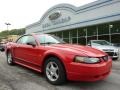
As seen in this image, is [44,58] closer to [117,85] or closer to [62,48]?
[62,48]

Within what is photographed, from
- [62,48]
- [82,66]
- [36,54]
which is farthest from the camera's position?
[36,54]

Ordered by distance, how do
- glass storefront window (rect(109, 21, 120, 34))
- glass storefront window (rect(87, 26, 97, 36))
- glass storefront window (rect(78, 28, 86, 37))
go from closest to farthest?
glass storefront window (rect(109, 21, 120, 34))
glass storefront window (rect(87, 26, 97, 36))
glass storefront window (rect(78, 28, 86, 37))

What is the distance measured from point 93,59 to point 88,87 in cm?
81

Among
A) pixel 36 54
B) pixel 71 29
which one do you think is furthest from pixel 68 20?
pixel 36 54

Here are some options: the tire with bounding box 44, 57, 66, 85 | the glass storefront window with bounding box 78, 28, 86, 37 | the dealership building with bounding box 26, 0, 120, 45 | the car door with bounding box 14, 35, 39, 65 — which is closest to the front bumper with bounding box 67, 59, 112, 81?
the tire with bounding box 44, 57, 66, 85

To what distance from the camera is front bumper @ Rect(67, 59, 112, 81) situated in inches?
172

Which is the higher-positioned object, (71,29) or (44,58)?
(71,29)

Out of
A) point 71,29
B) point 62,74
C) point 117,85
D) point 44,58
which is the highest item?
point 71,29

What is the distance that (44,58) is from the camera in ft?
17.4

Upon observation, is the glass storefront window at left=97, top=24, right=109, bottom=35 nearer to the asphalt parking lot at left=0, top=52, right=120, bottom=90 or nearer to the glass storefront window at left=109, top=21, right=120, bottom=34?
the glass storefront window at left=109, top=21, right=120, bottom=34

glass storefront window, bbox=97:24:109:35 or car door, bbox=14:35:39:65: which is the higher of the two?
glass storefront window, bbox=97:24:109:35

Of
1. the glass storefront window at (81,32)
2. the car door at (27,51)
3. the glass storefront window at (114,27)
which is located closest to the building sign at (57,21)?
the glass storefront window at (81,32)

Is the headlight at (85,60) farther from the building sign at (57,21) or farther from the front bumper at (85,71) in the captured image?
the building sign at (57,21)

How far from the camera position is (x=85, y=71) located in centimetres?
437
